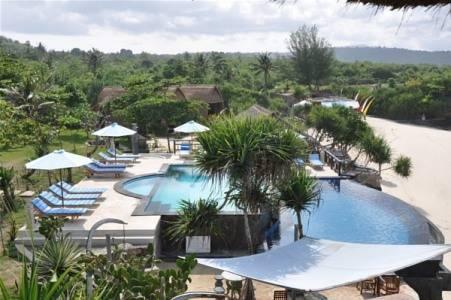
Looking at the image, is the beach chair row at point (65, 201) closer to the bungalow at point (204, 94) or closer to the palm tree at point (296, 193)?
the palm tree at point (296, 193)

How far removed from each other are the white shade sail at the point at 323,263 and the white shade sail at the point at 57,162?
6.78 m

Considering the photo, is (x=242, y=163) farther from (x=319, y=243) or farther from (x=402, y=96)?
(x=402, y=96)

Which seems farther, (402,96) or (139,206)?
(402,96)

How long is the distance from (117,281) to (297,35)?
62.8 m

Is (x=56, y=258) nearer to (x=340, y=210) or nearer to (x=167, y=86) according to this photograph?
(x=340, y=210)

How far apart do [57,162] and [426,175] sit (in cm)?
1912

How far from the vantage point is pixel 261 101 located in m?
46.3

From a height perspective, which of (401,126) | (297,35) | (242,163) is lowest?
(401,126)

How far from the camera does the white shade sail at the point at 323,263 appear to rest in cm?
539

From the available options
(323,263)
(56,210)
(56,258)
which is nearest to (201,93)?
(56,210)

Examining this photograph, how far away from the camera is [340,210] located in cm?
1482

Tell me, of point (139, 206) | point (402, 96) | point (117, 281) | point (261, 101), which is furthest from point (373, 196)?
point (402, 96)

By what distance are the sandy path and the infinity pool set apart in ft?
4.58

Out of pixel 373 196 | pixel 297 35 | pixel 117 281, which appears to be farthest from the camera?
pixel 297 35
